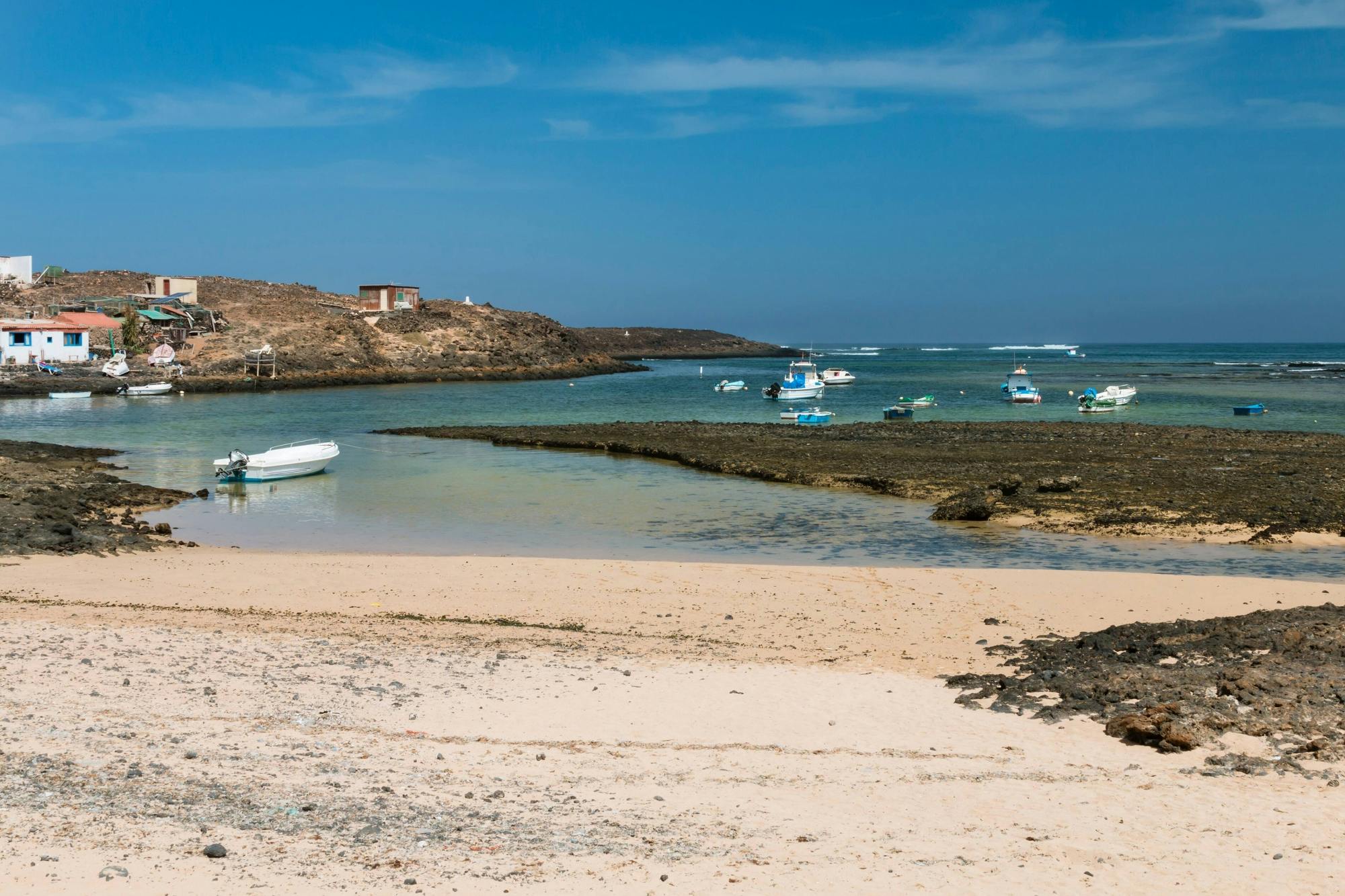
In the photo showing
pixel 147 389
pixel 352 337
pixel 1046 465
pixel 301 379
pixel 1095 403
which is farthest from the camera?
pixel 352 337

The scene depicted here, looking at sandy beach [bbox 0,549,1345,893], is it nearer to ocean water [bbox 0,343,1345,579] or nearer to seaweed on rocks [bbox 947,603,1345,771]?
seaweed on rocks [bbox 947,603,1345,771]

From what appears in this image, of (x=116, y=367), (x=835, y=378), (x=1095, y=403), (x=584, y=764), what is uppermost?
(x=116, y=367)

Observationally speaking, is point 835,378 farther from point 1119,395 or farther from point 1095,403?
point 1095,403

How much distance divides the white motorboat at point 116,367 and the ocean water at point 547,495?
1009 cm

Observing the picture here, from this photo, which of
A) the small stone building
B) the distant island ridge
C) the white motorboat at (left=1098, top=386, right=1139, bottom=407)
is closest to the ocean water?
the white motorboat at (left=1098, top=386, right=1139, bottom=407)

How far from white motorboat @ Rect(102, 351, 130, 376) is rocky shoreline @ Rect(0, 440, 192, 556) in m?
49.3

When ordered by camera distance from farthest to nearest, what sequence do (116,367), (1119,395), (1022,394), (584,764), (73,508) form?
(116,367) → (1022,394) → (1119,395) → (73,508) → (584,764)

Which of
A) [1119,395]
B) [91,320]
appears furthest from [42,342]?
[1119,395]

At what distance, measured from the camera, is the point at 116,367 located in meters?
78.4

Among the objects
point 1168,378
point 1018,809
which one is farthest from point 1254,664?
point 1168,378

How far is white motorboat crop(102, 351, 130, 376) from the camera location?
78000 mm

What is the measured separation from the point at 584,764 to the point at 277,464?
24592 millimetres

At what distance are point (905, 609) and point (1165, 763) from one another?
6322 millimetres

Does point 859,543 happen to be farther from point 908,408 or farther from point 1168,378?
point 1168,378
